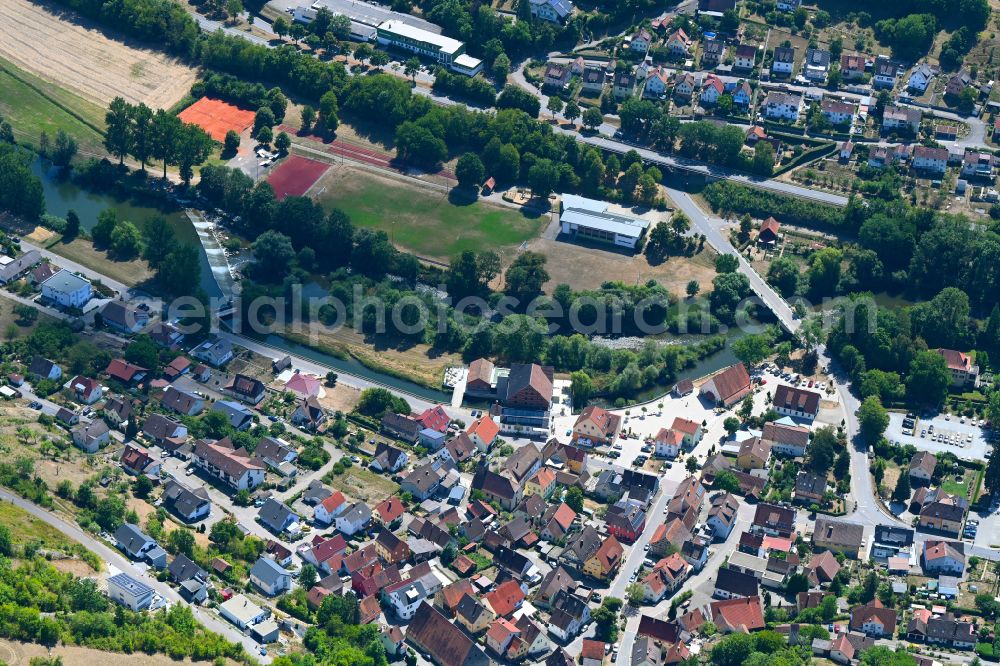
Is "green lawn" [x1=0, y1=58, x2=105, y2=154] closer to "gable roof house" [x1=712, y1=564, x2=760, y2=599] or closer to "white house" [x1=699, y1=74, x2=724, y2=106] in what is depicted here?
"white house" [x1=699, y1=74, x2=724, y2=106]

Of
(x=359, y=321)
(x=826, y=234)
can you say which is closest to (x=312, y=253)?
(x=359, y=321)

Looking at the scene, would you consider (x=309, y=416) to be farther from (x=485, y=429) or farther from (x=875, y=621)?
(x=875, y=621)

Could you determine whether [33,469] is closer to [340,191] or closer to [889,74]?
[340,191]

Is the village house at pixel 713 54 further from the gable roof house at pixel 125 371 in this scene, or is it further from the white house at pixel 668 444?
the gable roof house at pixel 125 371

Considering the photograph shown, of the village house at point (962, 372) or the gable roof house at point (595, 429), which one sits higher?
the village house at point (962, 372)

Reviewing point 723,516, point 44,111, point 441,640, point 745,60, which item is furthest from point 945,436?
point 44,111

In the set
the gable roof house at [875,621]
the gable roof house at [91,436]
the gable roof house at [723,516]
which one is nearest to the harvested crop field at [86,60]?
the gable roof house at [91,436]
